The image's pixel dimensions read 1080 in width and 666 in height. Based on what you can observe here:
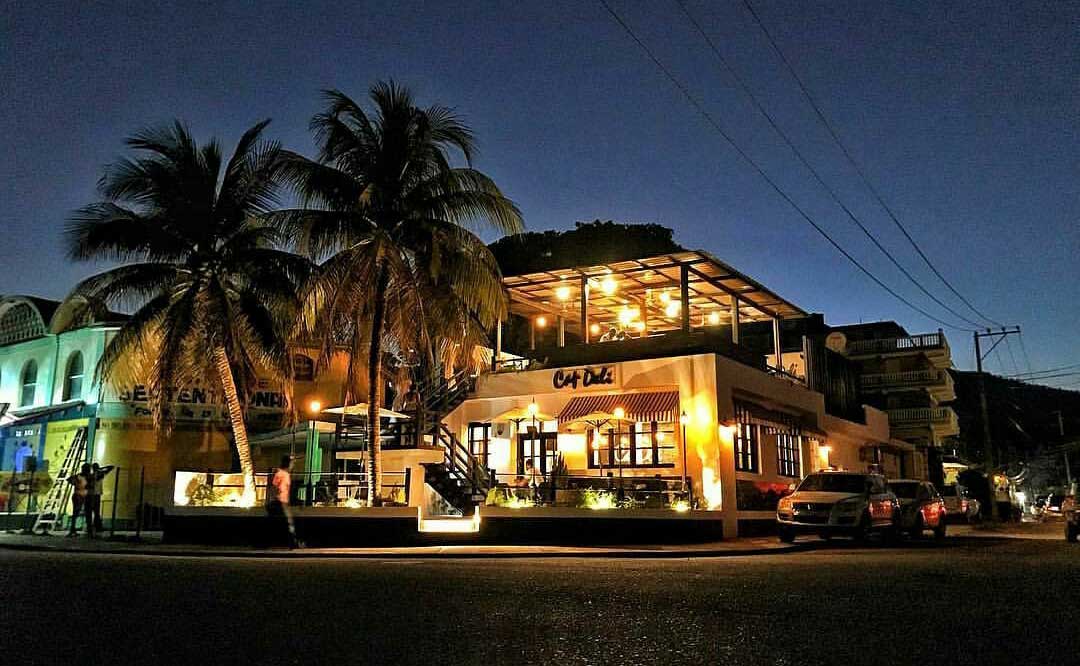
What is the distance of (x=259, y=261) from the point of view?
69.8 feet

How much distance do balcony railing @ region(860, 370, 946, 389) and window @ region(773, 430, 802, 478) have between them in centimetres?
2529

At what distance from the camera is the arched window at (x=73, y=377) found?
28.2 m

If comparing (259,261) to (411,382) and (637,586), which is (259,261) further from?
(637,586)

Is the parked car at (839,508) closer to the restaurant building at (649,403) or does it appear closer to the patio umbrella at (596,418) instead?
the restaurant building at (649,403)

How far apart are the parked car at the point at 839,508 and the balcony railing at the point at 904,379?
113 ft

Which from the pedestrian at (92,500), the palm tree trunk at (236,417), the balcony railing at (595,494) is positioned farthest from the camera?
the pedestrian at (92,500)

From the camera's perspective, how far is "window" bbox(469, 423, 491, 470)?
88.1 feet

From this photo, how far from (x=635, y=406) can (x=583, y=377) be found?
101 inches

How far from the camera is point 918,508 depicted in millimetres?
22625

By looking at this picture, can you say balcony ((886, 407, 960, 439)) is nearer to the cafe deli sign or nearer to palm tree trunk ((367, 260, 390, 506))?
the cafe deli sign

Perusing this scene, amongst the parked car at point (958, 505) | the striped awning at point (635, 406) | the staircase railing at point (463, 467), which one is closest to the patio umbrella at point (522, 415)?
the striped awning at point (635, 406)

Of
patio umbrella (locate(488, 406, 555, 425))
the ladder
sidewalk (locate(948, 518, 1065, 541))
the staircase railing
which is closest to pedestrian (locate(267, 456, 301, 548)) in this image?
the staircase railing

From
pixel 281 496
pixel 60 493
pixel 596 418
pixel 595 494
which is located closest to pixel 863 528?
pixel 595 494

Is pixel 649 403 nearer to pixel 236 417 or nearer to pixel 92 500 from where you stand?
pixel 236 417
